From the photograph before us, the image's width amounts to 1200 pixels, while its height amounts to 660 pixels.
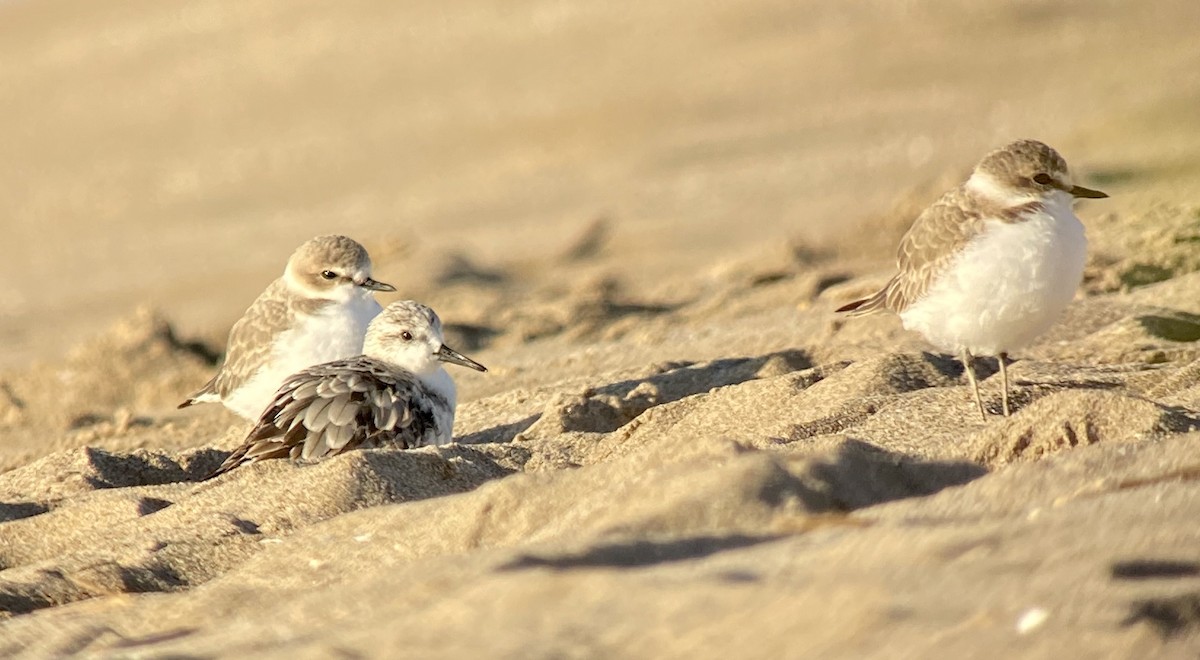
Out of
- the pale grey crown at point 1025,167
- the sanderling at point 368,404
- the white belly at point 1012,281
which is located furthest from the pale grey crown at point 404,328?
the pale grey crown at point 1025,167

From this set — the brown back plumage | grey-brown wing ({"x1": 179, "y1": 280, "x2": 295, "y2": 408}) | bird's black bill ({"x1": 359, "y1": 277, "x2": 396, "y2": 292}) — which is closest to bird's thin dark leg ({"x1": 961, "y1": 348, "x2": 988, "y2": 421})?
the brown back plumage

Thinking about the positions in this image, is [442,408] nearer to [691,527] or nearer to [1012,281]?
[1012,281]

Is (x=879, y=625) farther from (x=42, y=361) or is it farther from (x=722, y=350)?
(x=42, y=361)

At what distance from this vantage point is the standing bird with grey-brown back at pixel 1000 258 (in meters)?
6.01

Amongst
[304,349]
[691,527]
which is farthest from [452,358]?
[691,527]

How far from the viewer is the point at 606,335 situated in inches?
379

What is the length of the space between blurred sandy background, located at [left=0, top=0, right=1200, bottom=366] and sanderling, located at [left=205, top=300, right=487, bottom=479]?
12.3ft

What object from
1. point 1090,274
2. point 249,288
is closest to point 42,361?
point 249,288

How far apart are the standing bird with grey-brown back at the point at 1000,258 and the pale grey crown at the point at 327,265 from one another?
9.46 feet

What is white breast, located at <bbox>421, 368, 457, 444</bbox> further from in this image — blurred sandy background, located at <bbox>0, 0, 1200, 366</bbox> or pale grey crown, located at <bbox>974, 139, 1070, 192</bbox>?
blurred sandy background, located at <bbox>0, 0, 1200, 366</bbox>

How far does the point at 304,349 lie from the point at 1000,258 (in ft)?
10.9

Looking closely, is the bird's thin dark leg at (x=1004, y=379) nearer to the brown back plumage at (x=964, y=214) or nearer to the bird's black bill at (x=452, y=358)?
the brown back plumage at (x=964, y=214)

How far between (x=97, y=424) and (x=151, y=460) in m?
2.64

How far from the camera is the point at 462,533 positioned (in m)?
4.07
